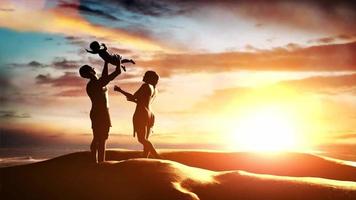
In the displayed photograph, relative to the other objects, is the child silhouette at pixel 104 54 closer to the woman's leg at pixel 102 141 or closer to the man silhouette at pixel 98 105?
the man silhouette at pixel 98 105

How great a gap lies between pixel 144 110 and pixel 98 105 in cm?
138

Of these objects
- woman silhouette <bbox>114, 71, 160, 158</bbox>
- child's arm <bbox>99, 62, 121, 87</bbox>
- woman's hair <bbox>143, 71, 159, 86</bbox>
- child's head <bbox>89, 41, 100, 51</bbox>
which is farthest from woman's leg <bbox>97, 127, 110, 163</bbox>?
woman's hair <bbox>143, 71, 159, 86</bbox>

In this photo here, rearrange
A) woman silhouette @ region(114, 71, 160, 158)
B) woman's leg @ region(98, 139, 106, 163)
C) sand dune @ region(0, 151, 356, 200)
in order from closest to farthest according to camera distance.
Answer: sand dune @ region(0, 151, 356, 200)
woman's leg @ region(98, 139, 106, 163)
woman silhouette @ region(114, 71, 160, 158)

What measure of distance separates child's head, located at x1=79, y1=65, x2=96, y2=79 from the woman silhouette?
943mm

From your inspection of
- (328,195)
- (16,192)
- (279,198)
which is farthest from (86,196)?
(328,195)

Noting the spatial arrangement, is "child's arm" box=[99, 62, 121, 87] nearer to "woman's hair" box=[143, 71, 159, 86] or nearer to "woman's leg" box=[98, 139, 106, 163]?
"woman's leg" box=[98, 139, 106, 163]

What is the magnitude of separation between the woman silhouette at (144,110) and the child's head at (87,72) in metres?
0.94

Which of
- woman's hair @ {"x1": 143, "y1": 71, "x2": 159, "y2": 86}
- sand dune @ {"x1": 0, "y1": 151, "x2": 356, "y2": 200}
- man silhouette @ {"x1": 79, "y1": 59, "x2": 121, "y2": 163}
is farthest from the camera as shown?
woman's hair @ {"x1": 143, "y1": 71, "x2": 159, "y2": 86}

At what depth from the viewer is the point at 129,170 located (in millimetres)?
10133

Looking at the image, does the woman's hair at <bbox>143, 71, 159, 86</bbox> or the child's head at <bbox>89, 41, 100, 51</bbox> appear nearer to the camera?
the child's head at <bbox>89, 41, 100, 51</bbox>

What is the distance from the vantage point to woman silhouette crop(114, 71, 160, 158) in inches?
494

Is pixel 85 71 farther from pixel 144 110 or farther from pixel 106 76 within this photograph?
pixel 144 110

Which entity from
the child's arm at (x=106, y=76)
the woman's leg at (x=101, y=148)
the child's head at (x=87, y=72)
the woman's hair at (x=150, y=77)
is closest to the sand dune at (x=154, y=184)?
the woman's leg at (x=101, y=148)

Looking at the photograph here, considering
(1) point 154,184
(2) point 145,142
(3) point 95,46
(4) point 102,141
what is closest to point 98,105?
(4) point 102,141
